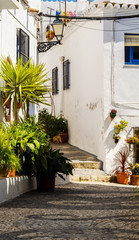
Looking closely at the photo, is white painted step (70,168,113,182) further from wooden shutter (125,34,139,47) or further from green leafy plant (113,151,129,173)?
wooden shutter (125,34,139,47)

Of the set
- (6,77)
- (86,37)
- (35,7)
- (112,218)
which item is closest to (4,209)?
(112,218)

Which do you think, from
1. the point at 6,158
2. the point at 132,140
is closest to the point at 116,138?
the point at 132,140

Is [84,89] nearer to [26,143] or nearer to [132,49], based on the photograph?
[132,49]

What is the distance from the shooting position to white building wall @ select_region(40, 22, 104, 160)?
47.2 ft

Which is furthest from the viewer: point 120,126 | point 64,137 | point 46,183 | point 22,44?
point 64,137

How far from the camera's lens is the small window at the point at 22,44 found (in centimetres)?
1145

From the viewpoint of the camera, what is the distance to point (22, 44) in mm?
12156

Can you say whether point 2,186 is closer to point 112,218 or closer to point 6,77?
point 112,218

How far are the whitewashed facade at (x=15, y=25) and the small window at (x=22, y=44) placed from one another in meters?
0.07

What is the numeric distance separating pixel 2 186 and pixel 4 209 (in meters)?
0.70

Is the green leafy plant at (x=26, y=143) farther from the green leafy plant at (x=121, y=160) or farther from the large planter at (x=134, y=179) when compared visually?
the large planter at (x=134, y=179)

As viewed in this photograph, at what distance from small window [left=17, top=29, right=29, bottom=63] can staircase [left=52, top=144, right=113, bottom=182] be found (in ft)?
12.5

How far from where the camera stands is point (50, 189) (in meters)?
9.27

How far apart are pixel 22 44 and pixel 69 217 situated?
288 inches
